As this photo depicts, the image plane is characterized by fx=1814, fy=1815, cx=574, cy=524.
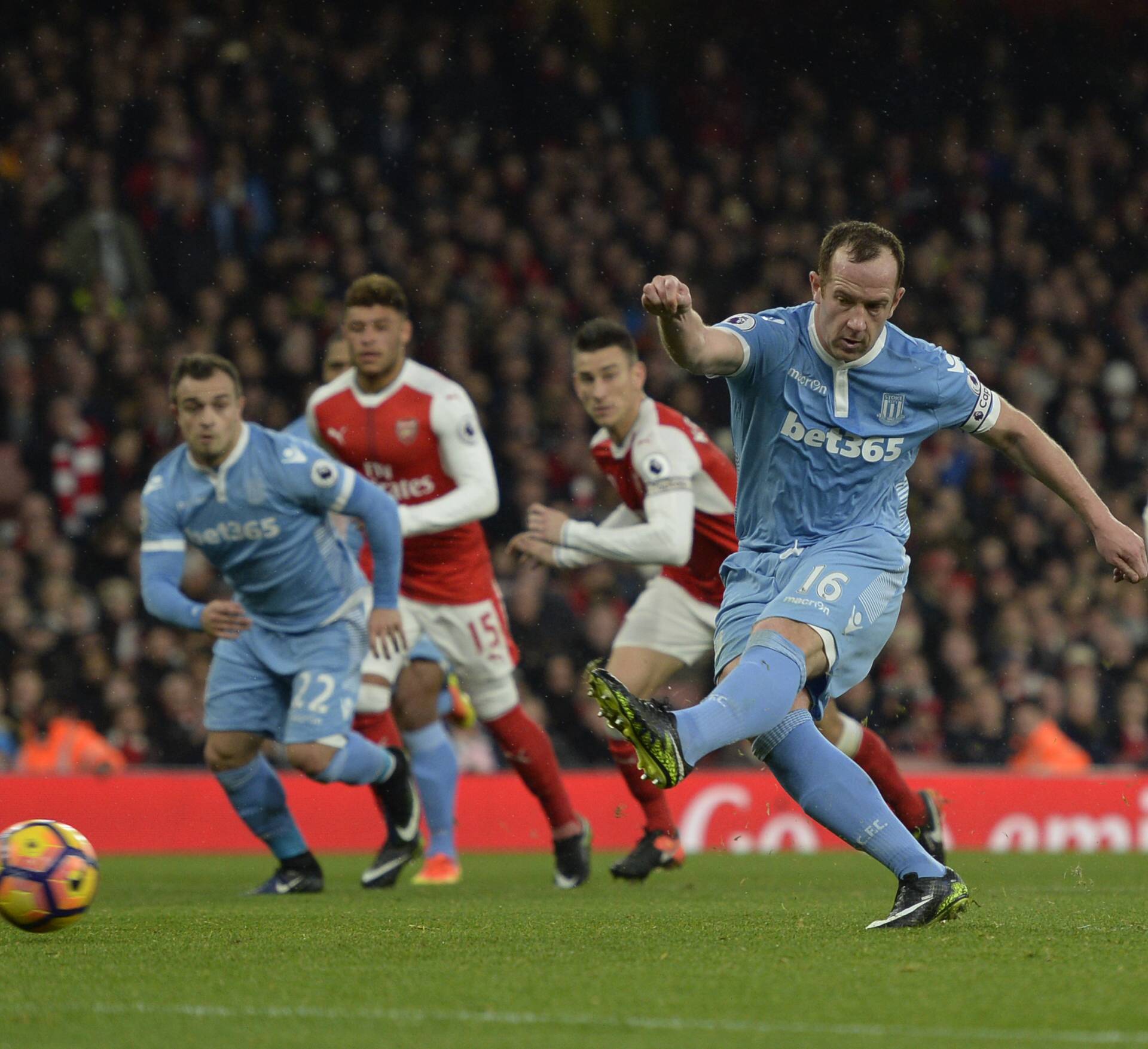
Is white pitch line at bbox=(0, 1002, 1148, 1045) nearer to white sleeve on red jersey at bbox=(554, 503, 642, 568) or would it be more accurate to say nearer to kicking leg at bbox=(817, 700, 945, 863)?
kicking leg at bbox=(817, 700, 945, 863)

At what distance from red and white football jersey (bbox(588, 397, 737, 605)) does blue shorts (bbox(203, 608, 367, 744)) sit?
3.99 ft

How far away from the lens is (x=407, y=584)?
8156 mm

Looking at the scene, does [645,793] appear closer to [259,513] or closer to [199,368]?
[259,513]

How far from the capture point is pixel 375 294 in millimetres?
7820

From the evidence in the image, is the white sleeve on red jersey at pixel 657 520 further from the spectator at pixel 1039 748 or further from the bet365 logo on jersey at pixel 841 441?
the spectator at pixel 1039 748

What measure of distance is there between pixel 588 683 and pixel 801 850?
23.0ft

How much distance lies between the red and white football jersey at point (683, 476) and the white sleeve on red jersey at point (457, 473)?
508 mm

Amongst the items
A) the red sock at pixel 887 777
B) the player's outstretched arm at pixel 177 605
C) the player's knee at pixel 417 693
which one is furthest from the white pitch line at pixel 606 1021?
the player's knee at pixel 417 693

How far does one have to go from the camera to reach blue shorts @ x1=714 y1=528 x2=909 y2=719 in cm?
480

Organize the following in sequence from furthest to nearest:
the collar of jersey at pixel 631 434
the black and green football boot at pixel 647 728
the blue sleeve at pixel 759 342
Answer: the collar of jersey at pixel 631 434 < the blue sleeve at pixel 759 342 < the black and green football boot at pixel 647 728

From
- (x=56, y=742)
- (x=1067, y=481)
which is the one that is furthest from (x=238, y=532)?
(x=56, y=742)

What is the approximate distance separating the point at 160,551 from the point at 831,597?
3336 mm

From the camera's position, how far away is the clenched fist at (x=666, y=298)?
4375 millimetres

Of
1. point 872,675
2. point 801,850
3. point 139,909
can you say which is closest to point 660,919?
point 139,909
